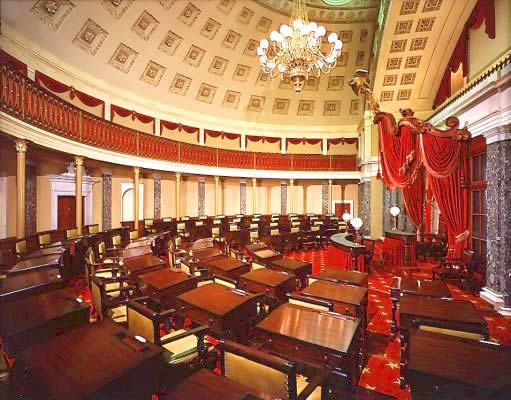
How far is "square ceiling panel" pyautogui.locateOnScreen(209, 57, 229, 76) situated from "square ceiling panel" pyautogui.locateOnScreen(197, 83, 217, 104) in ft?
2.59

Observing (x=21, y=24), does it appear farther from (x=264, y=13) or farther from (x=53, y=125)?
(x=264, y=13)

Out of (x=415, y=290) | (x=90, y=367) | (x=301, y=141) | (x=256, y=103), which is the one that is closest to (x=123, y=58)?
(x=256, y=103)

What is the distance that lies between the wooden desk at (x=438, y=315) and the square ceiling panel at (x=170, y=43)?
13.6m

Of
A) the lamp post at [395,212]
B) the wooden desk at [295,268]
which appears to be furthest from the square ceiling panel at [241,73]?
the wooden desk at [295,268]

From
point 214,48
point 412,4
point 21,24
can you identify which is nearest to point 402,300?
point 412,4

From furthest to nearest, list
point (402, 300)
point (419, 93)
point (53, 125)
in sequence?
point (419, 93) < point (53, 125) < point (402, 300)

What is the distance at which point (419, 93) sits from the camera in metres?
11.6

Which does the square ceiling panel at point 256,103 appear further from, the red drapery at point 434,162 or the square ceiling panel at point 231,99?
the red drapery at point 434,162

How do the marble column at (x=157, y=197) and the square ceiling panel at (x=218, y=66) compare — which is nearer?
the marble column at (x=157, y=197)

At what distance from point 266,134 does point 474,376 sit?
17117mm

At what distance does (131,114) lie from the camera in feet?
42.9

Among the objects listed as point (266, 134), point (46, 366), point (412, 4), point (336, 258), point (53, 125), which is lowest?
point (336, 258)

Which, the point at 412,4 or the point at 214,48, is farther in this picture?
the point at 214,48

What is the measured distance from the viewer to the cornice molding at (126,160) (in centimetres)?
654
